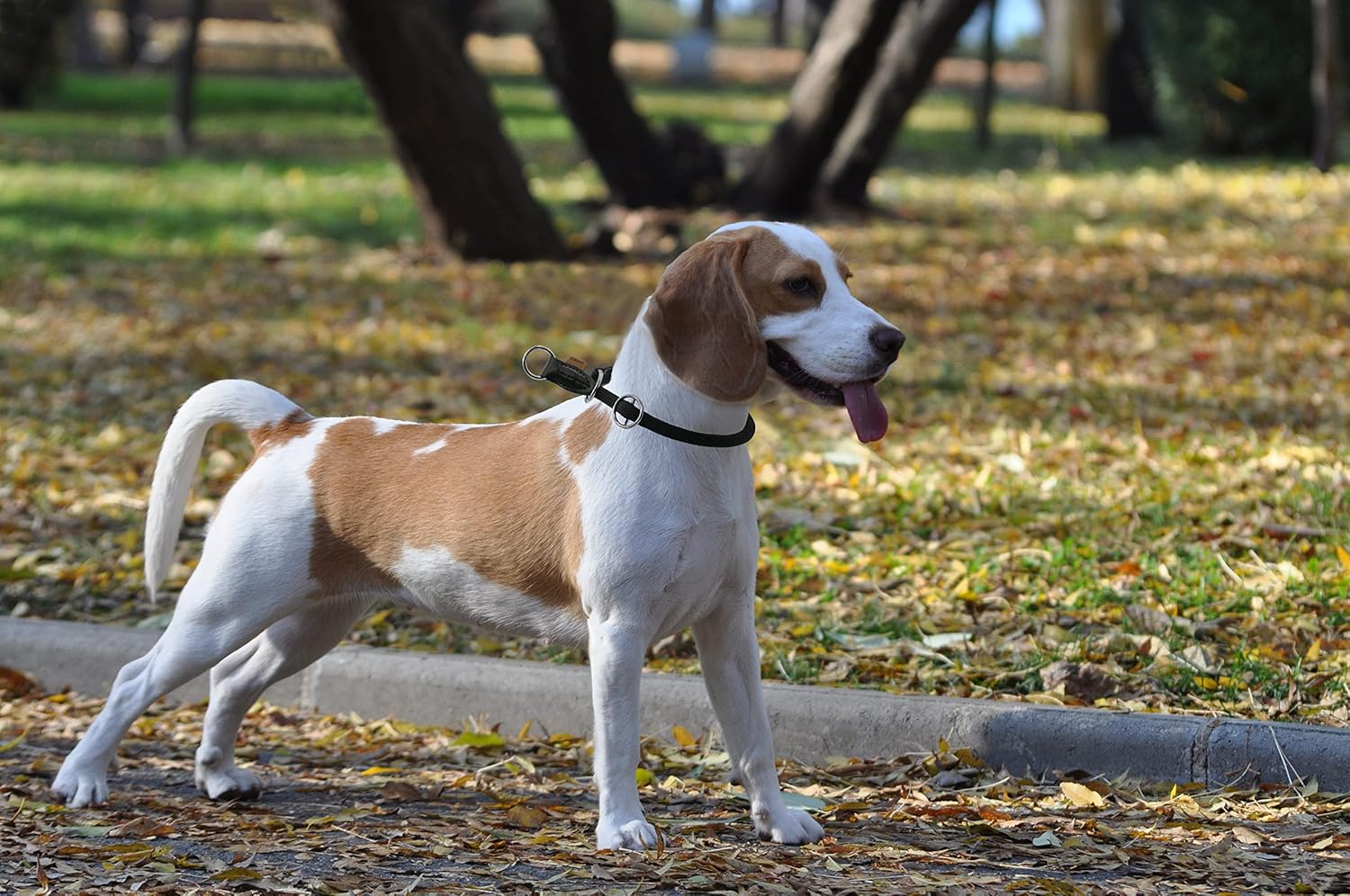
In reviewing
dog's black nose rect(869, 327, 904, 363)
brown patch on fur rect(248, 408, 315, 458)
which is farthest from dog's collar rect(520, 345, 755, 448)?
brown patch on fur rect(248, 408, 315, 458)

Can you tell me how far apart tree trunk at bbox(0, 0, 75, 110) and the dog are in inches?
924

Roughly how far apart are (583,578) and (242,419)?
1242 millimetres

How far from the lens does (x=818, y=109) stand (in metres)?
13.0

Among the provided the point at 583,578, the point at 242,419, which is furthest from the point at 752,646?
the point at 242,419

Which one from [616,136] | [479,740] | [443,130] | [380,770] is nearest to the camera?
[380,770]

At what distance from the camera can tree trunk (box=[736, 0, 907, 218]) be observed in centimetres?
1241

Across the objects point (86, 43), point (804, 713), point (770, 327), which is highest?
point (770, 327)

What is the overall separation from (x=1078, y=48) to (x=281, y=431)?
23.0 metres

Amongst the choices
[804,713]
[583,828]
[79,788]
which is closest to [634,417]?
[583,828]

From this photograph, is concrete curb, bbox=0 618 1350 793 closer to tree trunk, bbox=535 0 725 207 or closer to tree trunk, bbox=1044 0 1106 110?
tree trunk, bbox=535 0 725 207

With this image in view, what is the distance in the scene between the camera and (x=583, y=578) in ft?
12.8

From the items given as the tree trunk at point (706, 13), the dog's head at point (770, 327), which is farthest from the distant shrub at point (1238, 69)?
the tree trunk at point (706, 13)

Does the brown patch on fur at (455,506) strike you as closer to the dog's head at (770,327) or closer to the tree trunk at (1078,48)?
the dog's head at (770,327)

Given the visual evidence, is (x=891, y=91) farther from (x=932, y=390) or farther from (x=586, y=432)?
(x=586, y=432)
